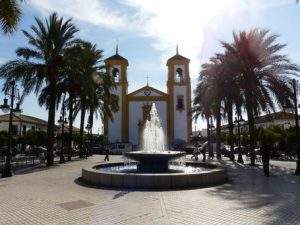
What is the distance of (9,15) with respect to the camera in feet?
41.1

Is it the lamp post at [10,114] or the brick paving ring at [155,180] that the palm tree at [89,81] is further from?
the brick paving ring at [155,180]

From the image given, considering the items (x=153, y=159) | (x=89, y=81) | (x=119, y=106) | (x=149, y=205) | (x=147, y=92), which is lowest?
(x=149, y=205)

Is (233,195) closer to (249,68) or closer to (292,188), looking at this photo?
(292,188)

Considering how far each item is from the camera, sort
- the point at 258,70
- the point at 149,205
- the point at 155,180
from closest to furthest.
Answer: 1. the point at 149,205
2. the point at 155,180
3. the point at 258,70

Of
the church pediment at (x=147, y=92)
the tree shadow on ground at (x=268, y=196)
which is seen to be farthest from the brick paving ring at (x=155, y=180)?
the church pediment at (x=147, y=92)

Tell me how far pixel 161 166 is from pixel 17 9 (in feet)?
27.0

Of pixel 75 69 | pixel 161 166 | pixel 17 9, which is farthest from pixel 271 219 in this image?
pixel 75 69

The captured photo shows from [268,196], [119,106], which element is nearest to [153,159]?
[268,196]

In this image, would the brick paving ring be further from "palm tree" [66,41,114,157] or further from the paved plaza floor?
"palm tree" [66,41,114,157]

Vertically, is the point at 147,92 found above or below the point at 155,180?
above

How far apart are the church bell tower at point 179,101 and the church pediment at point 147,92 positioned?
162 cm

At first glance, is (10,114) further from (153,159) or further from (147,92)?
(147,92)

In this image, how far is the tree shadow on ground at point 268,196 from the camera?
8.28 m

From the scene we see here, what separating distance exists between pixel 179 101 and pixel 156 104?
354 centimetres
